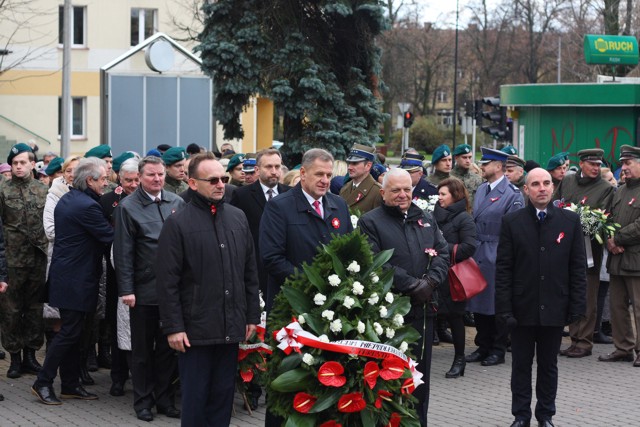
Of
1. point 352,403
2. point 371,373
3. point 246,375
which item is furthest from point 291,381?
point 246,375

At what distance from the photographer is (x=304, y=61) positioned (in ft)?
61.6

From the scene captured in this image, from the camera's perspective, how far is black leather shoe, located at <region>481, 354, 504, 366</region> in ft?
38.0

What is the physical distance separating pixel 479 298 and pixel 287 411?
4899 mm

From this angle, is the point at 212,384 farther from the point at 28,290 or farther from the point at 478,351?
the point at 478,351

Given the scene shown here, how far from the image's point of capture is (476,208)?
11750 mm

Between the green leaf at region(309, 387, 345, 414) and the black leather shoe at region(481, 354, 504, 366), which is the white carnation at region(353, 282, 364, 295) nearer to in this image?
the green leaf at region(309, 387, 345, 414)

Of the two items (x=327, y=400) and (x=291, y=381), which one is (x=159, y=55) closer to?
(x=291, y=381)

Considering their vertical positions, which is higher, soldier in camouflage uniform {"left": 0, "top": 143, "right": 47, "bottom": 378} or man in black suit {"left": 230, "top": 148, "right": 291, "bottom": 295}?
man in black suit {"left": 230, "top": 148, "right": 291, "bottom": 295}

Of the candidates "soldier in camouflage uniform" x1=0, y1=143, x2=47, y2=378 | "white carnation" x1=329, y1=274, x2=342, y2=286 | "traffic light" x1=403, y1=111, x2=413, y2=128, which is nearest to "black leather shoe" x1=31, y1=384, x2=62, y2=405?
"soldier in camouflage uniform" x1=0, y1=143, x2=47, y2=378

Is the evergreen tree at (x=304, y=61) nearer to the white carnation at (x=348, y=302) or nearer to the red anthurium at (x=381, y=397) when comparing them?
the white carnation at (x=348, y=302)

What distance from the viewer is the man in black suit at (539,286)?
8633 millimetres

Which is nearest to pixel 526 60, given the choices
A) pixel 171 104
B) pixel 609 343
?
pixel 171 104

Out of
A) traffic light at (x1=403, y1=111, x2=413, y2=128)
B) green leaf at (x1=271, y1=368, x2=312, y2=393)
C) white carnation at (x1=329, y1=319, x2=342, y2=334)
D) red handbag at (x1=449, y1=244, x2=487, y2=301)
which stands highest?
traffic light at (x1=403, y1=111, x2=413, y2=128)

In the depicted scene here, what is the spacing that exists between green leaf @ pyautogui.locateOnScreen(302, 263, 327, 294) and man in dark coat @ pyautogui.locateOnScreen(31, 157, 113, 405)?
9.22ft
